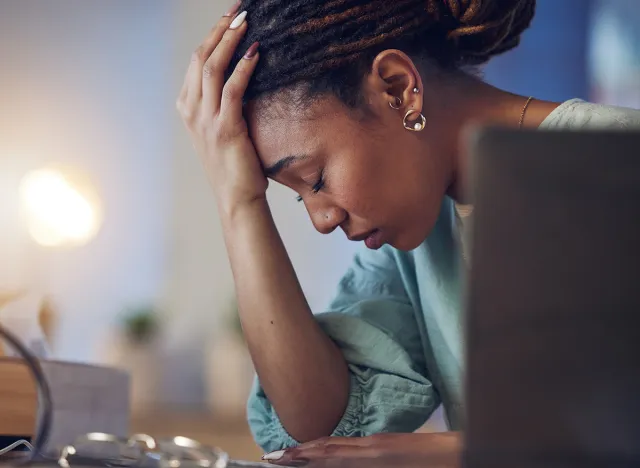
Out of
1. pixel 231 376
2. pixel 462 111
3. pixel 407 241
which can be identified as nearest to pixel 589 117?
pixel 462 111

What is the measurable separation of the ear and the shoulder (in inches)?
6.2

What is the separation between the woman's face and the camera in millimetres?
851

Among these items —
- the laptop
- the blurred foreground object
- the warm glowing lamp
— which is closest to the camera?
the laptop

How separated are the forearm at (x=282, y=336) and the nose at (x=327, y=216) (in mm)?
75

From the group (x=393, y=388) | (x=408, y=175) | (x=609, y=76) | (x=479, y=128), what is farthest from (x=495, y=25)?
(x=609, y=76)

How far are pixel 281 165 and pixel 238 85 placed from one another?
0.32 feet

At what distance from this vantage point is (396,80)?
87cm

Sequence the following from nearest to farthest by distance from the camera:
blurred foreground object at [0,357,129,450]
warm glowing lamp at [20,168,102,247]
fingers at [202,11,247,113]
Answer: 1. blurred foreground object at [0,357,129,450]
2. fingers at [202,11,247,113]
3. warm glowing lamp at [20,168,102,247]

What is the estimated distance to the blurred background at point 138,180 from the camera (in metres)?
2.64

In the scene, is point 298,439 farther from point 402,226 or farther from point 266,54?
point 266,54

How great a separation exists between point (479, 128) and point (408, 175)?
1.89 ft

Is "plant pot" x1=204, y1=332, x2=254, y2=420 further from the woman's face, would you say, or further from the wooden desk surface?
the woman's face

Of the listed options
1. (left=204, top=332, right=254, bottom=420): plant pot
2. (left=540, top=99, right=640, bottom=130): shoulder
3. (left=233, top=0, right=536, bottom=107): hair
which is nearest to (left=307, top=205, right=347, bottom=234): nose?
(left=233, top=0, right=536, bottom=107): hair

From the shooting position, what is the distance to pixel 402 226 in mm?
900
